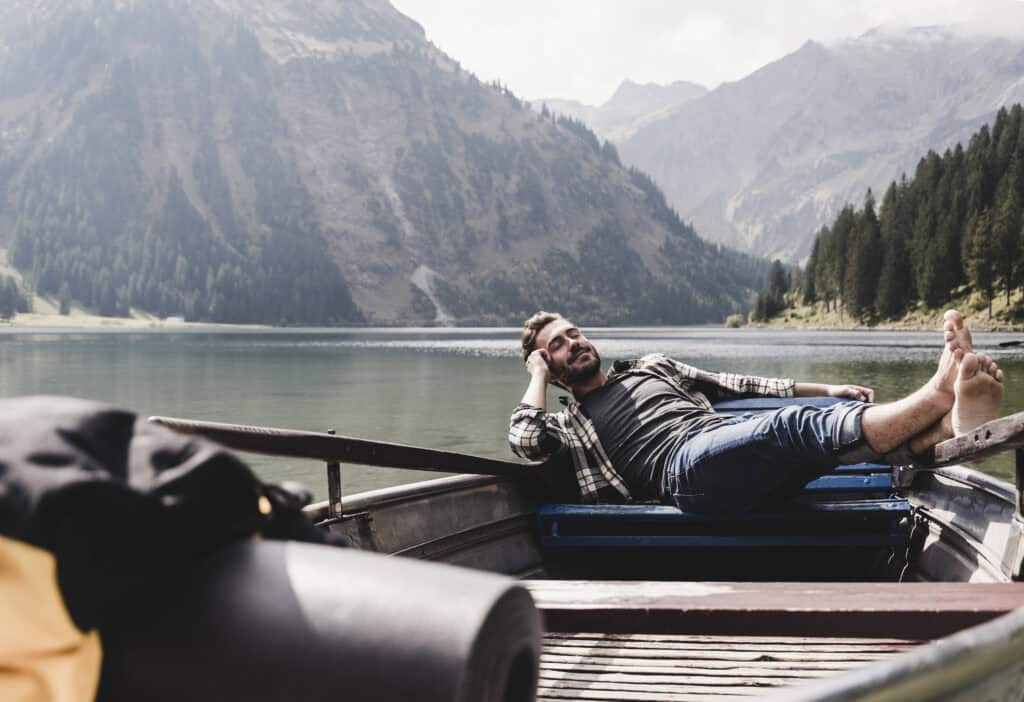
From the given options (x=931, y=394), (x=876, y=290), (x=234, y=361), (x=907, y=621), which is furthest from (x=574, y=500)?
(x=876, y=290)

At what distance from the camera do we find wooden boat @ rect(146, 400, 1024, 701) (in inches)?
116

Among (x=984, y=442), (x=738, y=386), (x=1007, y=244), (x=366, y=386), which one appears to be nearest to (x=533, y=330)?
(x=738, y=386)

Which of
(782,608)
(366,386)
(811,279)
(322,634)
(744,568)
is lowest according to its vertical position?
(366,386)

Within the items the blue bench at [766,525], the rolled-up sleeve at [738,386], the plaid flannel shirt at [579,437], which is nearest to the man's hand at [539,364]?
the plaid flannel shirt at [579,437]

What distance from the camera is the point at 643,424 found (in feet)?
18.4

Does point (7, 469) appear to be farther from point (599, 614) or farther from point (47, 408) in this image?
point (599, 614)

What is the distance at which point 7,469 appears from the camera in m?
1.13

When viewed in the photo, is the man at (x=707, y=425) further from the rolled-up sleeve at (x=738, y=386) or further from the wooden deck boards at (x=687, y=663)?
the wooden deck boards at (x=687, y=663)

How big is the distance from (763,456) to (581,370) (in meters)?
1.65

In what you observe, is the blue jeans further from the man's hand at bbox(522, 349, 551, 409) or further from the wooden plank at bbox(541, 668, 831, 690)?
the wooden plank at bbox(541, 668, 831, 690)

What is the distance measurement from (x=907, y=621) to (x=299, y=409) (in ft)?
99.1

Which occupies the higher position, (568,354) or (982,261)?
(982,261)

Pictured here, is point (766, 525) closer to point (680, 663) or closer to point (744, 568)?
point (744, 568)

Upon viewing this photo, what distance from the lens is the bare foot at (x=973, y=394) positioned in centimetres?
420
